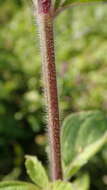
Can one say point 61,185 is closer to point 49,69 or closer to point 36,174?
point 36,174

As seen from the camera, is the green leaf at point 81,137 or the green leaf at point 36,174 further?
the green leaf at point 81,137

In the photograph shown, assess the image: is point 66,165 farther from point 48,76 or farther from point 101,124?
point 48,76

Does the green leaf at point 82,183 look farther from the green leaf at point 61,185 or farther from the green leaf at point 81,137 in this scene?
A: the green leaf at point 61,185

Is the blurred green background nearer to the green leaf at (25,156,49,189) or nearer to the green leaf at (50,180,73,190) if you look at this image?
the green leaf at (25,156,49,189)

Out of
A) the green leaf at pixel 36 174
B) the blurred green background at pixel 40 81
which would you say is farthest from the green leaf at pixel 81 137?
the blurred green background at pixel 40 81

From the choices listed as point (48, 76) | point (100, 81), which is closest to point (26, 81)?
point (100, 81)

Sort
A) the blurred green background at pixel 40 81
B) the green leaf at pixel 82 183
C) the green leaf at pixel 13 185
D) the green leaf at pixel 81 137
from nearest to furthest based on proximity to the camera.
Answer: the green leaf at pixel 13 185
the green leaf at pixel 81 137
the green leaf at pixel 82 183
the blurred green background at pixel 40 81
